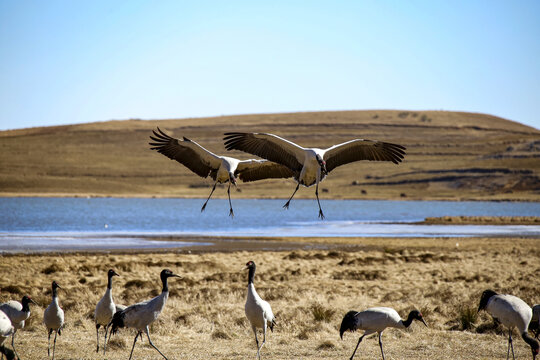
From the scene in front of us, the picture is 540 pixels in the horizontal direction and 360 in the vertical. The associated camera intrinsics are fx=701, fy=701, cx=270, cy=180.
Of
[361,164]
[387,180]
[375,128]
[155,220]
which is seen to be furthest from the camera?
[375,128]

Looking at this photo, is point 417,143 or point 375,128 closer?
point 417,143

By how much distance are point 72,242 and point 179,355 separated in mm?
22816

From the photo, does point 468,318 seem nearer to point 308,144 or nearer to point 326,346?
point 326,346

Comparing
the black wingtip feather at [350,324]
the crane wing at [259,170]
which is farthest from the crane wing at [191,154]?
the black wingtip feather at [350,324]

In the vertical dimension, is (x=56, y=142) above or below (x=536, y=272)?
above

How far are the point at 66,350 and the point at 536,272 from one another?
1513cm

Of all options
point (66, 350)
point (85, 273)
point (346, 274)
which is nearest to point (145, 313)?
point (66, 350)

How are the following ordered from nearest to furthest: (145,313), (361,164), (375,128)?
(145,313) → (361,164) → (375,128)

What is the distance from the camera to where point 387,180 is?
3989 inches

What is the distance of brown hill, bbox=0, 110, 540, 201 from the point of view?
309ft

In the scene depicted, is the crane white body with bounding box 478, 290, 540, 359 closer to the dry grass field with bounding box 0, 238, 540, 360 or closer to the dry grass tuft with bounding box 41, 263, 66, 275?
the dry grass field with bounding box 0, 238, 540, 360

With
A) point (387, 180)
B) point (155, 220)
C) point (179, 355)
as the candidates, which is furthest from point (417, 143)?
point (179, 355)

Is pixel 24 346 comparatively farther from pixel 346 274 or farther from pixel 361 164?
pixel 361 164

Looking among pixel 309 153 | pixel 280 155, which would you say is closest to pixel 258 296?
pixel 309 153
